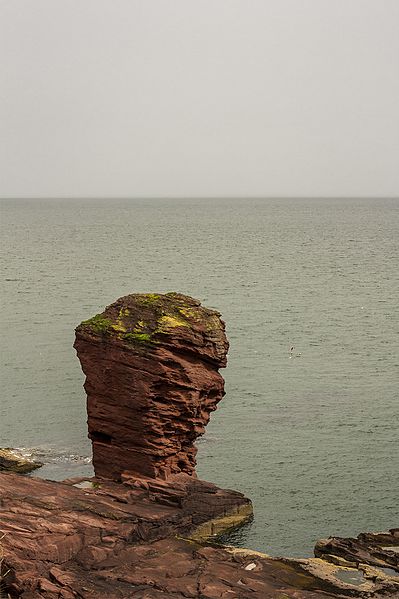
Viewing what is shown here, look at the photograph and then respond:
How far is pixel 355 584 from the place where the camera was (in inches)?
1241

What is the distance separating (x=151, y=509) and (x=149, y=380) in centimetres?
609

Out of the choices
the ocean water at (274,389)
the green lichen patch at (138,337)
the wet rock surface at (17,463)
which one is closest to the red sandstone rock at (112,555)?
the green lichen patch at (138,337)

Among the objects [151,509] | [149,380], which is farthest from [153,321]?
[151,509]

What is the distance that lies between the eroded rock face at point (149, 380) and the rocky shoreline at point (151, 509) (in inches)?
2.2

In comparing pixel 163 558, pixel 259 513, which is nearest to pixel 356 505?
pixel 259 513

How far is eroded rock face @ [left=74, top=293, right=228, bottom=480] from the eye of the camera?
132ft

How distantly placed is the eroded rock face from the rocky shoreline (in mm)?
57

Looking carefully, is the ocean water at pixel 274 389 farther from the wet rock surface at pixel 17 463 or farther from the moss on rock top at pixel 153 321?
the moss on rock top at pixel 153 321

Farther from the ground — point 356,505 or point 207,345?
point 207,345

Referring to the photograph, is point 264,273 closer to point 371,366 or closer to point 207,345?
point 371,366

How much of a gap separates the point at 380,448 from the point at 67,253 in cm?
13056

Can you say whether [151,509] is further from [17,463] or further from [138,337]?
[17,463]

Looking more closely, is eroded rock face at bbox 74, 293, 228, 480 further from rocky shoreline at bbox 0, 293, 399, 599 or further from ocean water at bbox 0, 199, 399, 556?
ocean water at bbox 0, 199, 399, 556

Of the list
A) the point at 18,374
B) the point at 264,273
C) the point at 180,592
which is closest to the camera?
the point at 180,592
